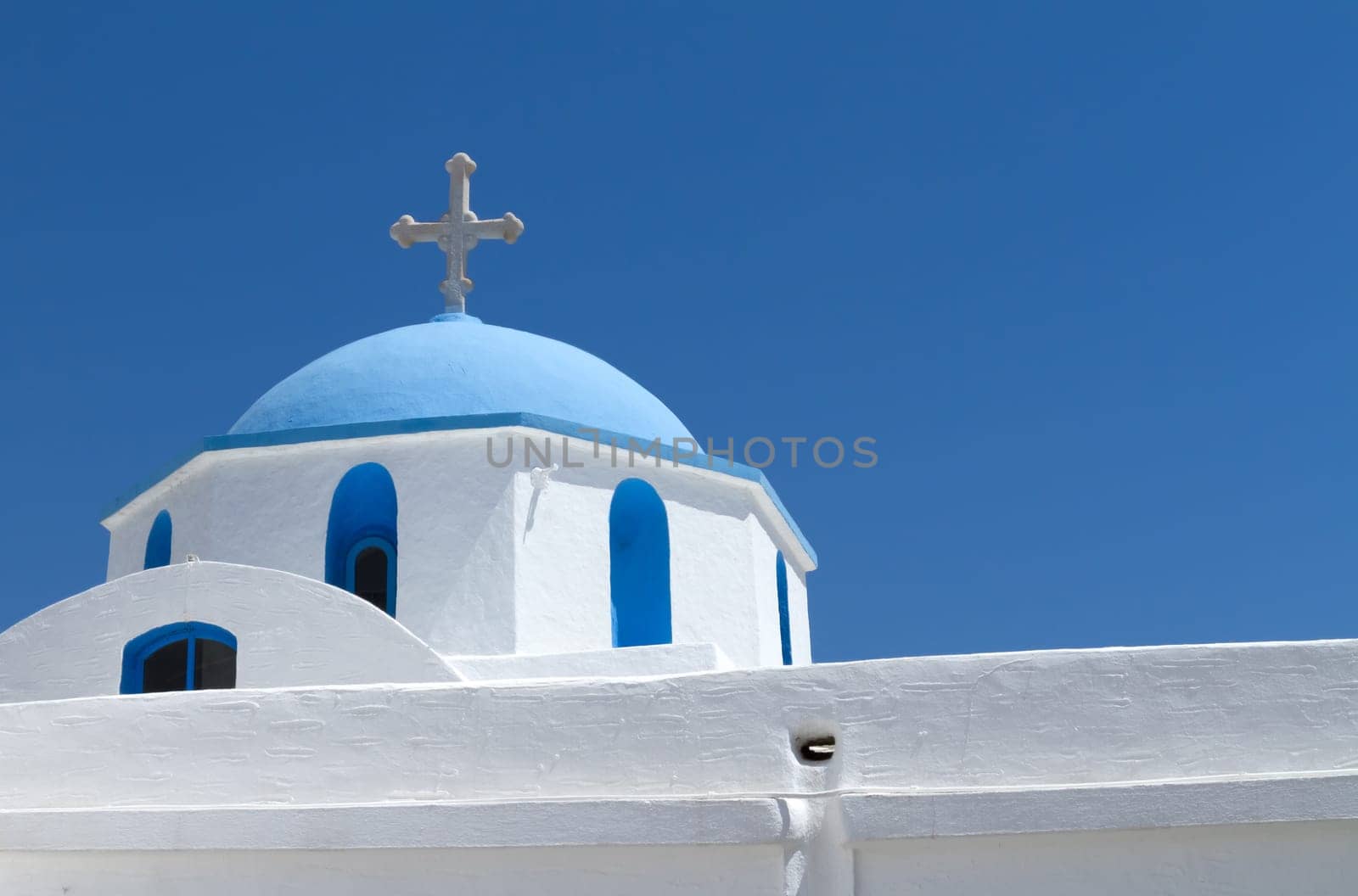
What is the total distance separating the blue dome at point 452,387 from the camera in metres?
9.82

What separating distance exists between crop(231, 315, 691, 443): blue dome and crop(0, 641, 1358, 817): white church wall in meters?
3.68

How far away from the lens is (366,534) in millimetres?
9828

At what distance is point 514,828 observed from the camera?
221 inches

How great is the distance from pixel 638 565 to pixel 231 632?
9.58ft

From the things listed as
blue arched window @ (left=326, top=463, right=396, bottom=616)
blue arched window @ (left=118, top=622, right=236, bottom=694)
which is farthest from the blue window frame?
blue arched window @ (left=118, top=622, right=236, bottom=694)

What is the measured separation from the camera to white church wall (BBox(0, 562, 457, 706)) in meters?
7.55

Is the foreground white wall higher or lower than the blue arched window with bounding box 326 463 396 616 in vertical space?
lower

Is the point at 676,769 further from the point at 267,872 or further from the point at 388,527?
the point at 388,527

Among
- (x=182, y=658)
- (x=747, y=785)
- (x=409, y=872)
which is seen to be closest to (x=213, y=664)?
(x=182, y=658)

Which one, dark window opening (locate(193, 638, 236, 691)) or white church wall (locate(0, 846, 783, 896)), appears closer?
white church wall (locate(0, 846, 783, 896))

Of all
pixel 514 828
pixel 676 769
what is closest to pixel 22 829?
pixel 514 828

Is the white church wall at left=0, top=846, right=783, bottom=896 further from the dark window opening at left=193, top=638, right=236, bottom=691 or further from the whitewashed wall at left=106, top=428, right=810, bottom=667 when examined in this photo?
the whitewashed wall at left=106, top=428, right=810, bottom=667

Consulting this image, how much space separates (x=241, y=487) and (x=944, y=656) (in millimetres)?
5287

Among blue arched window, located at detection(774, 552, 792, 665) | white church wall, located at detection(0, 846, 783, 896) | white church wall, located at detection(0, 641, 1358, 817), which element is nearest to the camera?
white church wall, located at detection(0, 846, 783, 896)
